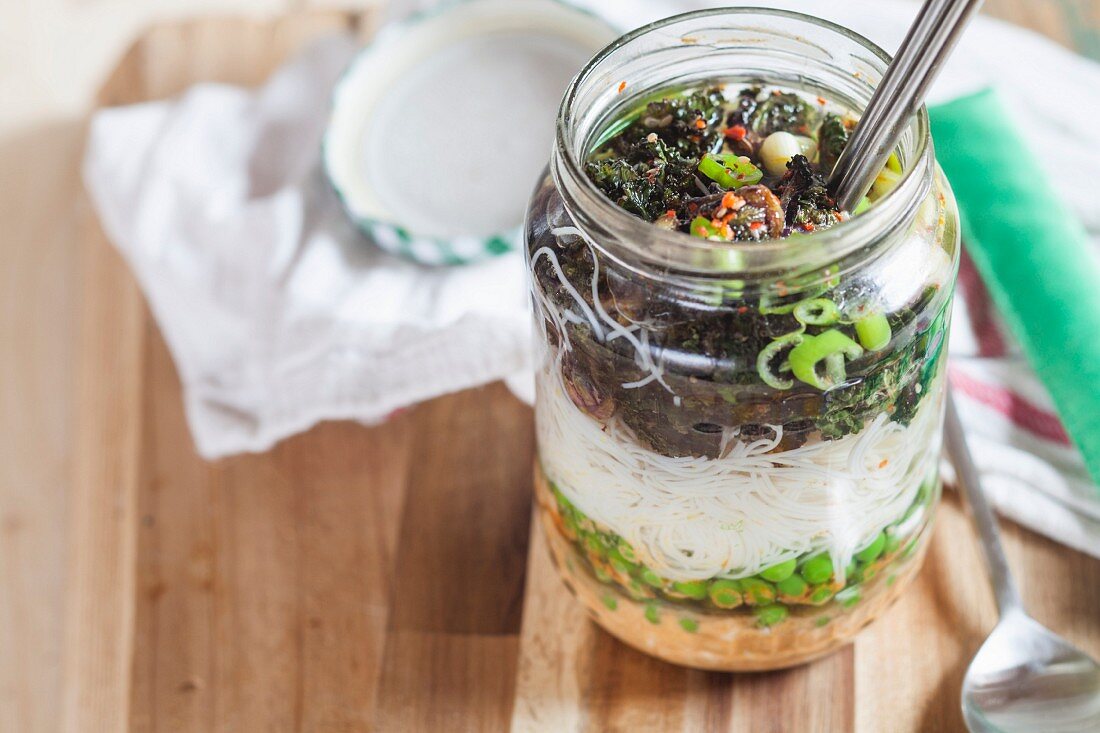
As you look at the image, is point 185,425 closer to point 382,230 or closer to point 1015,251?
point 382,230

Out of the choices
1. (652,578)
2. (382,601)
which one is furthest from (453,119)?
(652,578)

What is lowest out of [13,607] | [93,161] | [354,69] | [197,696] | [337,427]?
[13,607]

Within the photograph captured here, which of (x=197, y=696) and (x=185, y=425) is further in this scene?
(x=185, y=425)

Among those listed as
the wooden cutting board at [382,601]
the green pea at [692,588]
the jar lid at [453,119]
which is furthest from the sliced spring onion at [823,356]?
the jar lid at [453,119]

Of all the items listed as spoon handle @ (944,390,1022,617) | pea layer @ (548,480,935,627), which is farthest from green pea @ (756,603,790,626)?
spoon handle @ (944,390,1022,617)

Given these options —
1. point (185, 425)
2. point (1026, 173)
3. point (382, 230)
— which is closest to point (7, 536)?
point (185, 425)

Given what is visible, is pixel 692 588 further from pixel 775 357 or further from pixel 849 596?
pixel 775 357
